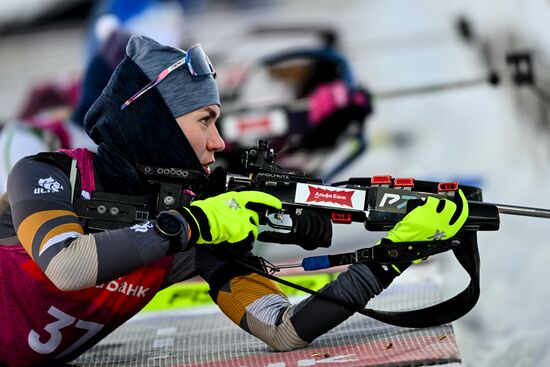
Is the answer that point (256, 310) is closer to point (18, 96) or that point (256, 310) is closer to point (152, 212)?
point (152, 212)

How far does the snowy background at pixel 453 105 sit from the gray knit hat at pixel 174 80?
4.61ft

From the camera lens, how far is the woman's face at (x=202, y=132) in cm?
261

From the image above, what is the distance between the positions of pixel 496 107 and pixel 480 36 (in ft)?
2.67

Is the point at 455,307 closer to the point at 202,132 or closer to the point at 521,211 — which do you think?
the point at 521,211

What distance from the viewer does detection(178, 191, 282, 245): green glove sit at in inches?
94.3

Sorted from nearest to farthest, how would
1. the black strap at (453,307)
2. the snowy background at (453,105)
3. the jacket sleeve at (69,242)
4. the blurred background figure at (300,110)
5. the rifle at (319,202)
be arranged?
the jacket sleeve at (69,242) < the rifle at (319,202) < the black strap at (453,307) < the snowy background at (453,105) < the blurred background figure at (300,110)

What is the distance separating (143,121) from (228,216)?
0.38 meters

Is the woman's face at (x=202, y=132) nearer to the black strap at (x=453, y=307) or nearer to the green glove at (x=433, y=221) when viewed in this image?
the black strap at (x=453, y=307)

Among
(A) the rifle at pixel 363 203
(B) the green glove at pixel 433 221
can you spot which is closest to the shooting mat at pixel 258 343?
(A) the rifle at pixel 363 203

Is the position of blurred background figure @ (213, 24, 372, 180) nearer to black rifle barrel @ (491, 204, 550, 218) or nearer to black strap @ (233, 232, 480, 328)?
black strap @ (233, 232, 480, 328)

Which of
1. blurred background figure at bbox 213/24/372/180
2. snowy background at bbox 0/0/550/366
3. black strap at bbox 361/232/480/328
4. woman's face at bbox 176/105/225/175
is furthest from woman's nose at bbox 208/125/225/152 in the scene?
blurred background figure at bbox 213/24/372/180

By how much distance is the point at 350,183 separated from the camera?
2682 mm

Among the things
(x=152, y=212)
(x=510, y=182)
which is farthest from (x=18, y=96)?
(x=152, y=212)

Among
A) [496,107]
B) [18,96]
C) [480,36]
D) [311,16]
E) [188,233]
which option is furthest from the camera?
[18,96]
